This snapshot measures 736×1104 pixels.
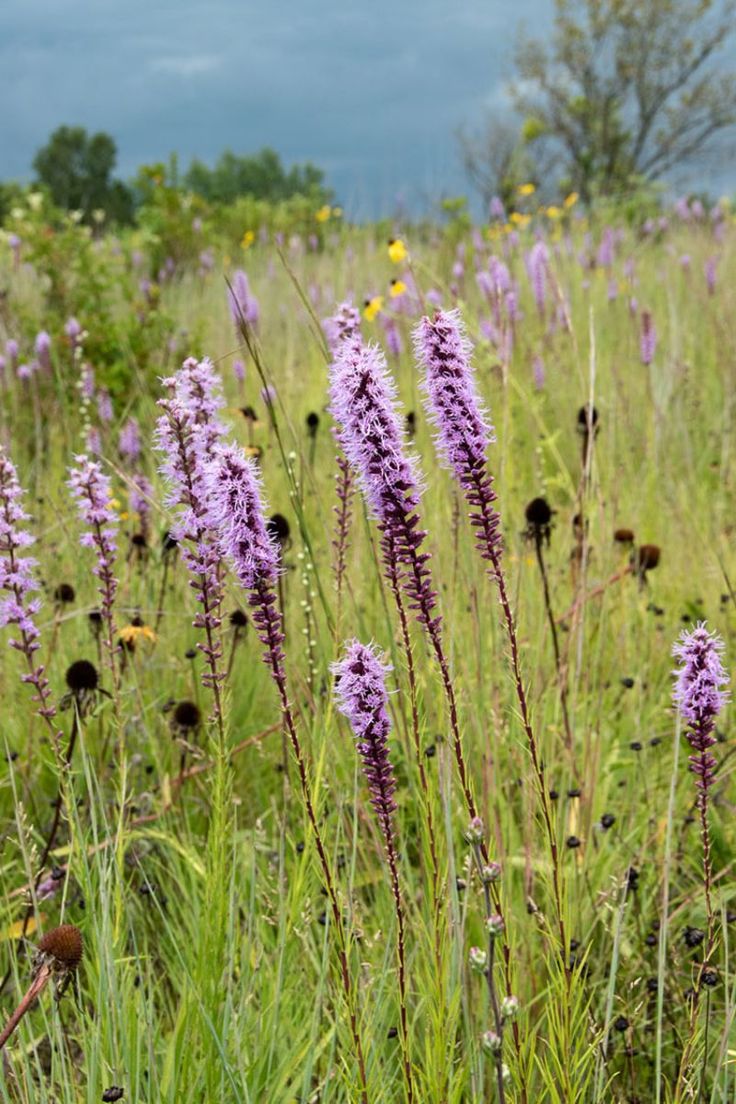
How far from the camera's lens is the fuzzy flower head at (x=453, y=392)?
127cm

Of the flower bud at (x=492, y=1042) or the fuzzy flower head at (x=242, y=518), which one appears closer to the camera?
the flower bud at (x=492, y=1042)

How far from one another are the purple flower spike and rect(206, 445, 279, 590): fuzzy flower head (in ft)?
0.80

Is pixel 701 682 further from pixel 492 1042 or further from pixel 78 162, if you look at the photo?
pixel 78 162

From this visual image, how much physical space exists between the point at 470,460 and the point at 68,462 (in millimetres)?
4624

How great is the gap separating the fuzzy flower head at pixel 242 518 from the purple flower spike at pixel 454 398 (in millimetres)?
242

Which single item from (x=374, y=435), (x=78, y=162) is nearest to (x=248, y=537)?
(x=374, y=435)

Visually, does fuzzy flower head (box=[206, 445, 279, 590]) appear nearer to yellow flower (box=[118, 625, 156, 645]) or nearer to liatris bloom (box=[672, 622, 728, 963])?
liatris bloom (box=[672, 622, 728, 963])

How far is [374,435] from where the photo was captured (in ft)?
4.02

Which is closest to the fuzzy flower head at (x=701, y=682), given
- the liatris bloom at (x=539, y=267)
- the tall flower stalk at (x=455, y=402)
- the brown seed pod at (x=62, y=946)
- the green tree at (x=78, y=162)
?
the tall flower stalk at (x=455, y=402)

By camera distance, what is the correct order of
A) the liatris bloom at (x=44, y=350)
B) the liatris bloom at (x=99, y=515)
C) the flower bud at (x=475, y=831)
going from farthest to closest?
1. the liatris bloom at (x=44, y=350)
2. the liatris bloom at (x=99, y=515)
3. the flower bud at (x=475, y=831)

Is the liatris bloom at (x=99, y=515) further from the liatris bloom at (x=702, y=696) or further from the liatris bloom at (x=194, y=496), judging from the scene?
the liatris bloom at (x=702, y=696)

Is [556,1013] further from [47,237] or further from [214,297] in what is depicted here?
[214,297]

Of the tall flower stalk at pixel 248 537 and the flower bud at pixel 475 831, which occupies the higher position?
the tall flower stalk at pixel 248 537

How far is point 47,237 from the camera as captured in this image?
25.4 feet
